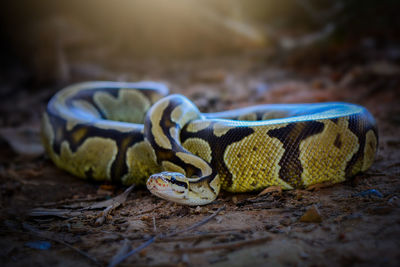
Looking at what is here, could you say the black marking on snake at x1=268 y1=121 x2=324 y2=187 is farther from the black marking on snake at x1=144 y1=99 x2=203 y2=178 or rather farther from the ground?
the black marking on snake at x1=144 y1=99 x2=203 y2=178

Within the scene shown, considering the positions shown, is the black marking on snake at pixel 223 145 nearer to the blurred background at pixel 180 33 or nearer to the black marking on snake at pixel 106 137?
the black marking on snake at pixel 106 137

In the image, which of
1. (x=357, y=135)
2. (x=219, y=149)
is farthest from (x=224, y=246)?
(x=357, y=135)

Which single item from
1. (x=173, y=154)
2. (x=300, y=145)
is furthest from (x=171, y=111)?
(x=300, y=145)

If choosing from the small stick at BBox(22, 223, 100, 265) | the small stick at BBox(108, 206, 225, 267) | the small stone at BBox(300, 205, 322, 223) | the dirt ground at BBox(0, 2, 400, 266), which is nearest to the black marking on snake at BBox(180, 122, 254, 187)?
the dirt ground at BBox(0, 2, 400, 266)

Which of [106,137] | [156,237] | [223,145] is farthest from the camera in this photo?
[106,137]

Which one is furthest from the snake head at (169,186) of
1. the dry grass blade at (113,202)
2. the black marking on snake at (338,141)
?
the black marking on snake at (338,141)

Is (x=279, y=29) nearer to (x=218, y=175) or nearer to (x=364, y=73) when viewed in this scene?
(x=364, y=73)

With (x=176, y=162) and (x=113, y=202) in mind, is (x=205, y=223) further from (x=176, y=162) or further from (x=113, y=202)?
(x=113, y=202)
